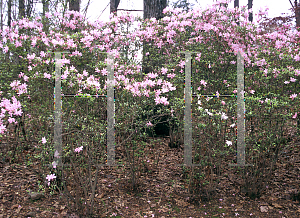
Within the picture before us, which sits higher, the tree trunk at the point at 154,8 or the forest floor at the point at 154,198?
the tree trunk at the point at 154,8

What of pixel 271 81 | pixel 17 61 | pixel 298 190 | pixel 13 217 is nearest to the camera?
pixel 13 217

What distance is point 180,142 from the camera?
5316 mm

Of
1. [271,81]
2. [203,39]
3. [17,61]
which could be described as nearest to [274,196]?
[271,81]

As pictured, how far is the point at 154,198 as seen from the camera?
12.4ft

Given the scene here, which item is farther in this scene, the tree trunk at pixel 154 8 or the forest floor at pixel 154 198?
the tree trunk at pixel 154 8

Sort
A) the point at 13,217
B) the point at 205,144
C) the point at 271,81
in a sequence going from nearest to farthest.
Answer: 1. the point at 13,217
2. the point at 205,144
3. the point at 271,81

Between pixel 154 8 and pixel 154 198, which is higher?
pixel 154 8

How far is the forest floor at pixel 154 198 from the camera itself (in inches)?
136

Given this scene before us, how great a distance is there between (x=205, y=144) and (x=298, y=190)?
1.57m

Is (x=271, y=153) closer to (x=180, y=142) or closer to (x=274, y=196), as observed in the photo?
(x=274, y=196)

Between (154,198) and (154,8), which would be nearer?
(154,198)

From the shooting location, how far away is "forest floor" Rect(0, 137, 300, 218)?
3.44 metres

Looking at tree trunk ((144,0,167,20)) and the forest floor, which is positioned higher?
tree trunk ((144,0,167,20))

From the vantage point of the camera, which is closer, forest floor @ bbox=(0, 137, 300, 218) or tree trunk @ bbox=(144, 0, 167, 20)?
forest floor @ bbox=(0, 137, 300, 218)
